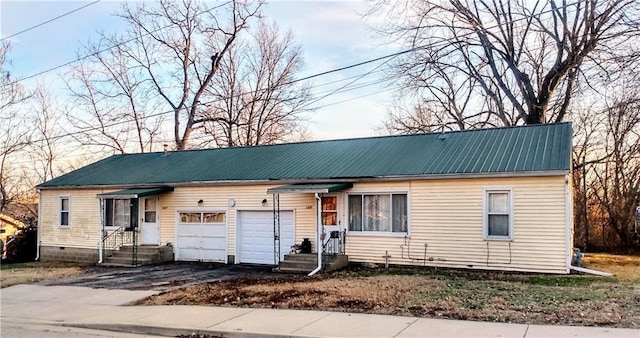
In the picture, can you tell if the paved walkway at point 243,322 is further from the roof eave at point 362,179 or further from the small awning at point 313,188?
the roof eave at point 362,179

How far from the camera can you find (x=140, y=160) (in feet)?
83.3

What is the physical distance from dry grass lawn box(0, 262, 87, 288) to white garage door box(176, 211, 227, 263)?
352 cm

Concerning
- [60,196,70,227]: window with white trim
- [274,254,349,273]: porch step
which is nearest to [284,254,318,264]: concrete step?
[274,254,349,273]: porch step

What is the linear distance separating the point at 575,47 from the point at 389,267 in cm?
1454

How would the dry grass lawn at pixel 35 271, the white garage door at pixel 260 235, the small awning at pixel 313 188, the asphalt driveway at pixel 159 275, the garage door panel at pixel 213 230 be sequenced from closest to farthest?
the asphalt driveway at pixel 159 275 → the small awning at pixel 313 188 → the dry grass lawn at pixel 35 271 → the white garage door at pixel 260 235 → the garage door panel at pixel 213 230

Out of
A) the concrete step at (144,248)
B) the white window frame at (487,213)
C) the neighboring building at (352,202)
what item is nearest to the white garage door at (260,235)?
the neighboring building at (352,202)

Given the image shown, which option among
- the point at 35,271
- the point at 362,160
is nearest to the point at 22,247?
the point at 35,271

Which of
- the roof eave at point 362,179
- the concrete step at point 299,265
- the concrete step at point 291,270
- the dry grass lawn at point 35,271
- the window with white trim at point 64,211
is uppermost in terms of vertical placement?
the roof eave at point 362,179

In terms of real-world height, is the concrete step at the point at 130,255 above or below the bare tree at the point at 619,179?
below

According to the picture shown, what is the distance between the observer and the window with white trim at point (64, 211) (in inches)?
918

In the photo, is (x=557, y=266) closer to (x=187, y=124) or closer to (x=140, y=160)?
(x=140, y=160)

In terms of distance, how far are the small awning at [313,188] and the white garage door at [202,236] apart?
3500 mm

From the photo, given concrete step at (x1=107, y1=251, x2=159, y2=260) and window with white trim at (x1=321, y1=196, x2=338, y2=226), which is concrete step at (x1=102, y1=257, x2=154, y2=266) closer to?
concrete step at (x1=107, y1=251, x2=159, y2=260)

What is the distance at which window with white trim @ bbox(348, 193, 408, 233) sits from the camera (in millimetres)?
16562
